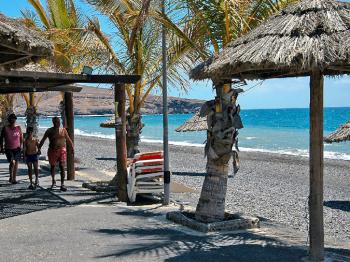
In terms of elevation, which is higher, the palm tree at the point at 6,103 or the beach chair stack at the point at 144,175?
the palm tree at the point at 6,103

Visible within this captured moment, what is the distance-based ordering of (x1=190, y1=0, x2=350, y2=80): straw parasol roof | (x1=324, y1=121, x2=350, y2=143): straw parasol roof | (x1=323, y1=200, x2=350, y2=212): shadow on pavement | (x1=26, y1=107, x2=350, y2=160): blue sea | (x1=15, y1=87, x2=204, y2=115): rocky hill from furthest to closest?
(x1=15, y1=87, x2=204, y2=115): rocky hill, (x1=26, y1=107, x2=350, y2=160): blue sea, (x1=324, y1=121, x2=350, y2=143): straw parasol roof, (x1=323, y1=200, x2=350, y2=212): shadow on pavement, (x1=190, y1=0, x2=350, y2=80): straw parasol roof

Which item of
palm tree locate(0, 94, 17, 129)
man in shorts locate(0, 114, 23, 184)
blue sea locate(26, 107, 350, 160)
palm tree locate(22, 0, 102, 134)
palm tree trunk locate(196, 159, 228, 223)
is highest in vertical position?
palm tree locate(22, 0, 102, 134)

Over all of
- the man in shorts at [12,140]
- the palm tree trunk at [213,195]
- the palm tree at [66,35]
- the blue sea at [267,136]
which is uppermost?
the palm tree at [66,35]

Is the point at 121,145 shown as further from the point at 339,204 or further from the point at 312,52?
the point at 339,204

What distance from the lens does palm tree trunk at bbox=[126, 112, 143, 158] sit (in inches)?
456

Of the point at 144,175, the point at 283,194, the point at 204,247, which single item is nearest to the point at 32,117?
the point at 283,194

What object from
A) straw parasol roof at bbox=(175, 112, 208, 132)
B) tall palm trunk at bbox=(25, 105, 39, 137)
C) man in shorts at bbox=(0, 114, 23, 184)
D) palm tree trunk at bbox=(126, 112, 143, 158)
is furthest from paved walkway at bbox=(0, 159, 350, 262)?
straw parasol roof at bbox=(175, 112, 208, 132)

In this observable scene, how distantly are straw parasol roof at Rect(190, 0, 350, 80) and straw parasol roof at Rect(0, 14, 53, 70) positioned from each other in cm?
223

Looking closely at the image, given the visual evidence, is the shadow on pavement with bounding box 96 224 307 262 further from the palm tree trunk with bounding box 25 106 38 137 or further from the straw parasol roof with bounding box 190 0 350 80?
the palm tree trunk with bounding box 25 106 38 137

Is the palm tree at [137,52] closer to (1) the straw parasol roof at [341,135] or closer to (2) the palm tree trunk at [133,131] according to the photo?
(2) the palm tree trunk at [133,131]

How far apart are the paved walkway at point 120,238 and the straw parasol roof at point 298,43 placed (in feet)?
6.75

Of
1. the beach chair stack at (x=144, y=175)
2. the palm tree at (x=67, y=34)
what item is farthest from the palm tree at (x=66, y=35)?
the beach chair stack at (x=144, y=175)

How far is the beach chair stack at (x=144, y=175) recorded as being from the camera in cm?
977

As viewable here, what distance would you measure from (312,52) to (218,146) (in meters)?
2.46
